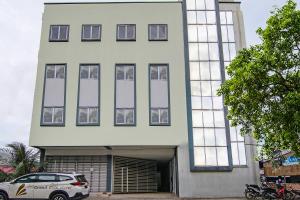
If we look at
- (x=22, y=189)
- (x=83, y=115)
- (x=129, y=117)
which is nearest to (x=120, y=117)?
(x=129, y=117)

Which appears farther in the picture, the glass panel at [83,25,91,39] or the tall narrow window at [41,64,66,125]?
the glass panel at [83,25,91,39]

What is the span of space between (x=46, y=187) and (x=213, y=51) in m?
15.0

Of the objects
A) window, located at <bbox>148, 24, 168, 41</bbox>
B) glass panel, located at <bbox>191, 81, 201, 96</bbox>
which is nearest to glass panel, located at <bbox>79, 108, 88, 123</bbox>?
window, located at <bbox>148, 24, 168, 41</bbox>

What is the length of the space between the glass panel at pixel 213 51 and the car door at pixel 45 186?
46.2 feet

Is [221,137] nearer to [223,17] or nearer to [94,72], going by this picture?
[223,17]

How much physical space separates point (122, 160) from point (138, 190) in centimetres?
315

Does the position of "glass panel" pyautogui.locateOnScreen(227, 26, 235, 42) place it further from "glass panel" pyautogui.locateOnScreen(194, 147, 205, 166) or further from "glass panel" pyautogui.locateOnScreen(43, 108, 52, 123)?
"glass panel" pyautogui.locateOnScreen(43, 108, 52, 123)

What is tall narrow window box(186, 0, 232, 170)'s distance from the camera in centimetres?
2209

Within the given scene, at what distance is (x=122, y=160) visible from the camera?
24609 mm

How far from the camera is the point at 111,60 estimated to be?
76.8ft

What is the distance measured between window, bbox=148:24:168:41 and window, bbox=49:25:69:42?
6192 millimetres

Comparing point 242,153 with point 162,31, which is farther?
point 162,31

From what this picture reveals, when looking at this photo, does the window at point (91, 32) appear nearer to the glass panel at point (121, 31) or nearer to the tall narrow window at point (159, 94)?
the glass panel at point (121, 31)

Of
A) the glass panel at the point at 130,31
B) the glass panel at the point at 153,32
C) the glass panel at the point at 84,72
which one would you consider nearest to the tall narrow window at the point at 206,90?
the glass panel at the point at 153,32
